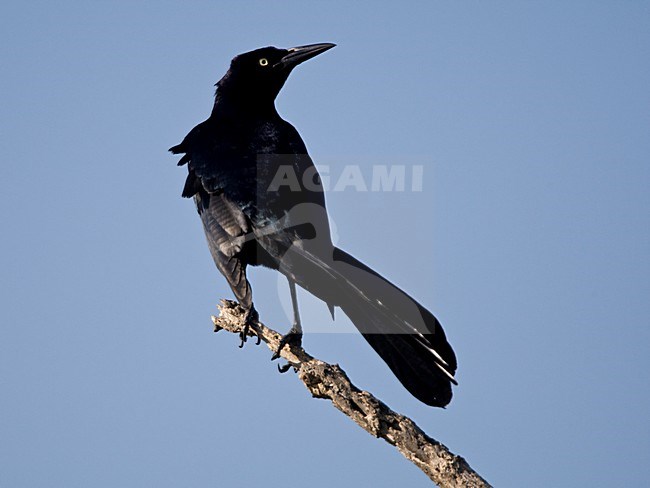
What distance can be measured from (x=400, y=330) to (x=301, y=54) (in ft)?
10.4

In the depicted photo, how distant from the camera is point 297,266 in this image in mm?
5695

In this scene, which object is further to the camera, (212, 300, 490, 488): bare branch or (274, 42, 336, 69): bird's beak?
(274, 42, 336, 69): bird's beak

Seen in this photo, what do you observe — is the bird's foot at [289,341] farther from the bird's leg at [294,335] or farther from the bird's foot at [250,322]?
the bird's foot at [250,322]

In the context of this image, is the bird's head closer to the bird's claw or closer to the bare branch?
the bird's claw

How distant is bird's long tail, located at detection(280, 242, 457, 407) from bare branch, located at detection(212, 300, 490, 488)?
1.14ft

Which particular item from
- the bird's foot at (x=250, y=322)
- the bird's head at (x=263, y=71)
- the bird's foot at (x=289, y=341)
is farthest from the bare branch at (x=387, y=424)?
the bird's head at (x=263, y=71)

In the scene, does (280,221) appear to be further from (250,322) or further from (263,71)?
(263,71)

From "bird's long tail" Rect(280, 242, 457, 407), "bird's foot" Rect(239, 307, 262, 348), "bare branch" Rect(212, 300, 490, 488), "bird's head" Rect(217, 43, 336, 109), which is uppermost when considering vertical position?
"bird's head" Rect(217, 43, 336, 109)

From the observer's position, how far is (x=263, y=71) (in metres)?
7.39

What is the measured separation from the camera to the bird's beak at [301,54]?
7.37 metres

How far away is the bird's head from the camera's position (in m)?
7.32

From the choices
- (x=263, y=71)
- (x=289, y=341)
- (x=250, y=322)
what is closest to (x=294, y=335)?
(x=289, y=341)

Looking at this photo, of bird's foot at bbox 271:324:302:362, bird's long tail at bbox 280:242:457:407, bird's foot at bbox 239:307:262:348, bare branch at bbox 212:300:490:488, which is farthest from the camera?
bird's foot at bbox 239:307:262:348

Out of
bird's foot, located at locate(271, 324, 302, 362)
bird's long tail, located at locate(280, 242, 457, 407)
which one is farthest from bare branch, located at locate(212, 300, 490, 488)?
bird's long tail, located at locate(280, 242, 457, 407)
